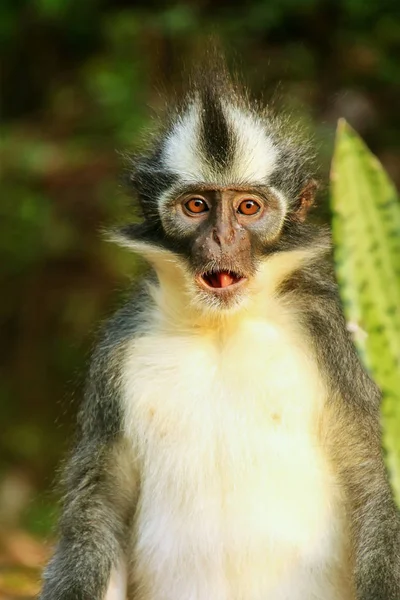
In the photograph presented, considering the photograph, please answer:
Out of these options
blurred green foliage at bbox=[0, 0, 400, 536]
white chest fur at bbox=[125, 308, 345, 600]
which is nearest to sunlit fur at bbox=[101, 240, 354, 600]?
white chest fur at bbox=[125, 308, 345, 600]

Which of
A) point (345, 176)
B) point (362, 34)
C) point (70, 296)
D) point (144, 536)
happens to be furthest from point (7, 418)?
point (345, 176)

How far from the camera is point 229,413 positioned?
3.91 metres

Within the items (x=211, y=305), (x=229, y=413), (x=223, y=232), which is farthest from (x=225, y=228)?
(x=229, y=413)

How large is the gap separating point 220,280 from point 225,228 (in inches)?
7.0

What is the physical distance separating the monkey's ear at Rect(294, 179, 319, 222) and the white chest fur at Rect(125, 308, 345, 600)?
15.4 inches

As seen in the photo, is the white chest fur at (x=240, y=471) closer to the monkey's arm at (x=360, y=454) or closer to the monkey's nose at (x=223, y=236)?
the monkey's arm at (x=360, y=454)

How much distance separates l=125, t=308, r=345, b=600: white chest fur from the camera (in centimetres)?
387

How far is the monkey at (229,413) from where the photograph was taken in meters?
3.85

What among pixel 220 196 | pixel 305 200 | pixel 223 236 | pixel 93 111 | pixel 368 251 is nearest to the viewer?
pixel 368 251

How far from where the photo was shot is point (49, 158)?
813 cm

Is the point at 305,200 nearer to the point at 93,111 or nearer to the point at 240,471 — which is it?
the point at 240,471

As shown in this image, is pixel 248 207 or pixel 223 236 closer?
pixel 223 236

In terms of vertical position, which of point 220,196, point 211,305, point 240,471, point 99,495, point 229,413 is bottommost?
point 99,495

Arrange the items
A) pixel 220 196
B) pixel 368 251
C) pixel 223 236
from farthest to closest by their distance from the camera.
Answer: pixel 220 196
pixel 223 236
pixel 368 251
